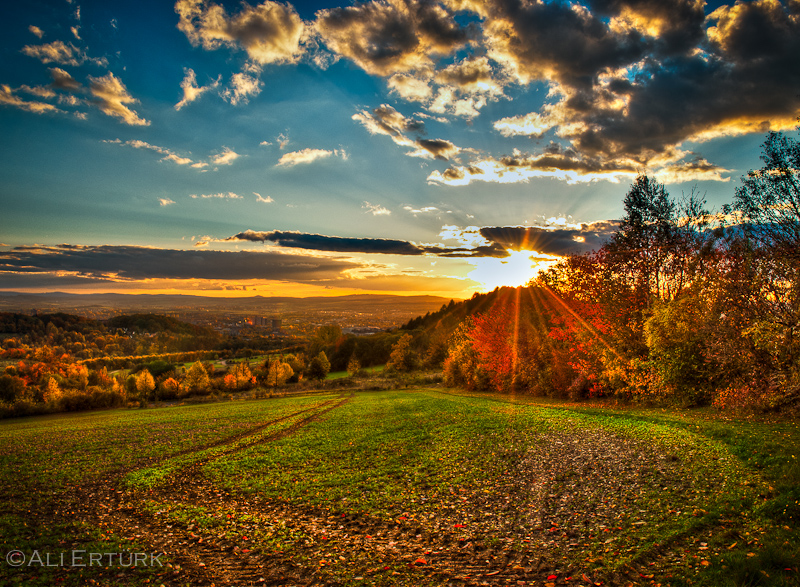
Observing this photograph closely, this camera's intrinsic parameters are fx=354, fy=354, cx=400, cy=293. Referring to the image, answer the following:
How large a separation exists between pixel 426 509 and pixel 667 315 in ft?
72.1

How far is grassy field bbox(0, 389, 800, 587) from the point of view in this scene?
739 cm

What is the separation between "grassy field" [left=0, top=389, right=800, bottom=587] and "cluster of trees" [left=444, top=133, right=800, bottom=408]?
4.69 metres

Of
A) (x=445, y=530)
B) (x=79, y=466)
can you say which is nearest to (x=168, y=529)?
(x=445, y=530)

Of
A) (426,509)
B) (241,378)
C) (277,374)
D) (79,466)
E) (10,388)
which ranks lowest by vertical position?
(241,378)

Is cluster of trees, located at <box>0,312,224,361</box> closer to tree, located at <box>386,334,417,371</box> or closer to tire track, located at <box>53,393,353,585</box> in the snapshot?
tree, located at <box>386,334,417,371</box>

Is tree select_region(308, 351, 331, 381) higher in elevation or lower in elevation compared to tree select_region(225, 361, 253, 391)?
higher

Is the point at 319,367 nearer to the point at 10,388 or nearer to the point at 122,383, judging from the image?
the point at 122,383

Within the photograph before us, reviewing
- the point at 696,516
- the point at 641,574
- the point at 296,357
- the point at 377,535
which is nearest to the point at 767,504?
the point at 696,516

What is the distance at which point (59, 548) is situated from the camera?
873 centimetres

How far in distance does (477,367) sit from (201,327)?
495ft

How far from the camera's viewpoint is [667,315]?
23.6 metres

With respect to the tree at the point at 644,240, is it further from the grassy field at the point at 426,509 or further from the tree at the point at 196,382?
the tree at the point at 196,382

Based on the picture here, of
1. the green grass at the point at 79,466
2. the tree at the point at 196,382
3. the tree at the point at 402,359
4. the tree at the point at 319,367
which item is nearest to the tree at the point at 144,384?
the tree at the point at 196,382

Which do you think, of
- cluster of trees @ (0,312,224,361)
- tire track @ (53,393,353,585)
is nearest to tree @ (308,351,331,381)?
tire track @ (53,393,353,585)
